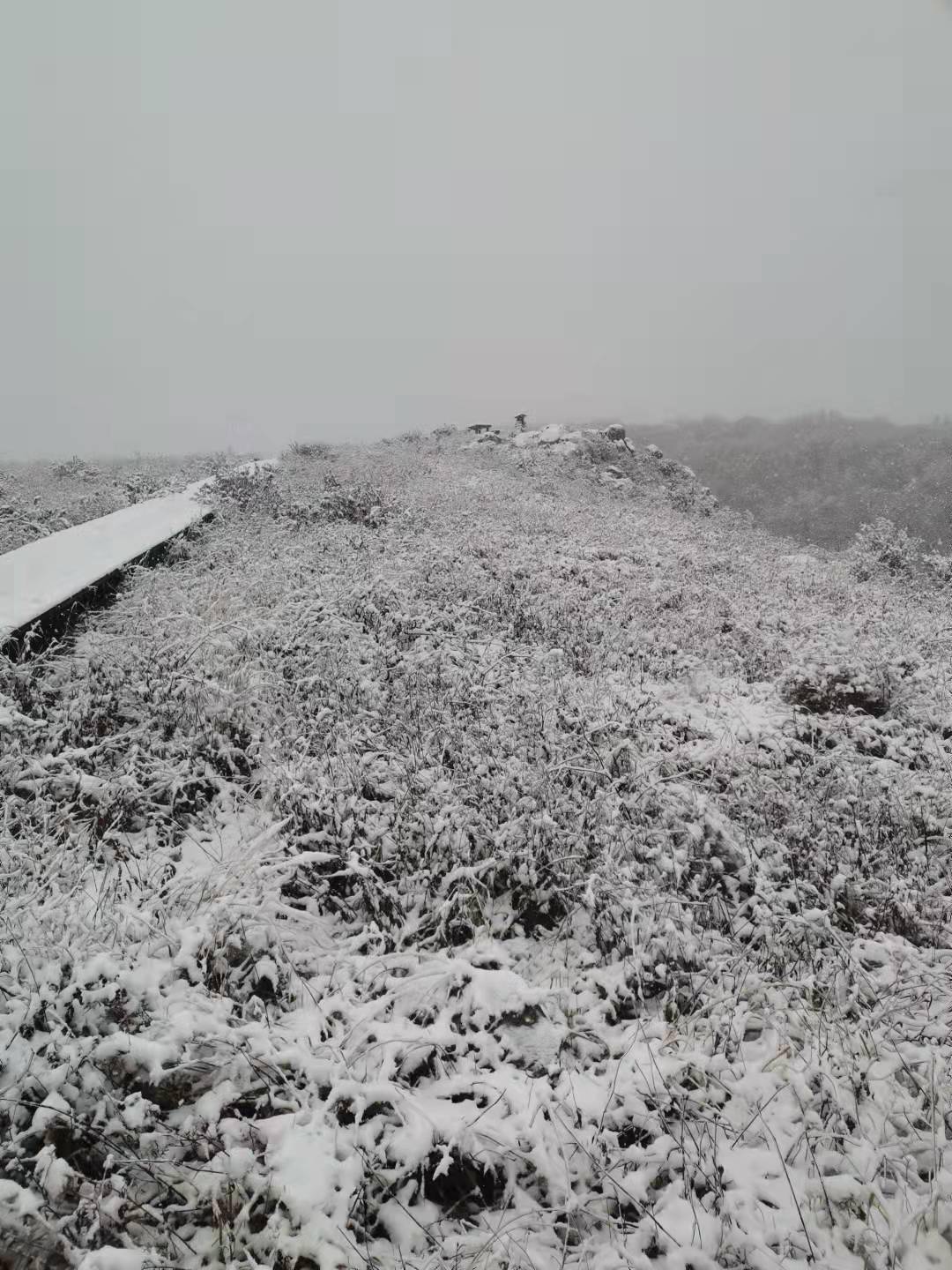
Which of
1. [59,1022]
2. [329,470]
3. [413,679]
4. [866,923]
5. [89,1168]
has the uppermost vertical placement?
[329,470]

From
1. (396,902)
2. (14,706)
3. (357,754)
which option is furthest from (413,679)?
(14,706)

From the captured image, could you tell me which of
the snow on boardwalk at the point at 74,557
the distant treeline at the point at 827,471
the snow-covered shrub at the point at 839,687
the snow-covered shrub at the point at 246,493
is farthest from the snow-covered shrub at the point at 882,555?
the snow on boardwalk at the point at 74,557

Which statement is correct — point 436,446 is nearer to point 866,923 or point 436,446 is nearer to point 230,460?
point 230,460

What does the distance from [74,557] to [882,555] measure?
61.1 ft

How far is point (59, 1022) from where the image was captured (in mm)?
2623

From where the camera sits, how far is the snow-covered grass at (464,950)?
7.25 feet

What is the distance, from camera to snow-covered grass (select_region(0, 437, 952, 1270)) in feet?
7.25

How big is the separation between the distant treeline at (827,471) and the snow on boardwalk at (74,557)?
25.4 metres

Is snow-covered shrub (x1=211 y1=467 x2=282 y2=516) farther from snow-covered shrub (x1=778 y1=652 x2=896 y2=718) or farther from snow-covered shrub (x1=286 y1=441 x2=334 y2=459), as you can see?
snow-covered shrub (x1=778 y1=652 x2=896 y2=718)

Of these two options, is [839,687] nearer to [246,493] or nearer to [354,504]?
[354,504]

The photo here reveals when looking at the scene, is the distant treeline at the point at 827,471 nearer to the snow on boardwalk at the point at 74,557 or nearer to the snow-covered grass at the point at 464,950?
the snow-covered grass at the point at 464,950

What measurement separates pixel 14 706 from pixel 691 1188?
5.40 metres

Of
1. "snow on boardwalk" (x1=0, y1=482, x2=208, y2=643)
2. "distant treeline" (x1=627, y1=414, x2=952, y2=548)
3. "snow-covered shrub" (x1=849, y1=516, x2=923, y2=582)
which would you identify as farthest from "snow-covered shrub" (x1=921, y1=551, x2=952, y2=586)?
"snow on boardwalk" (x1=0, y1=482, x2=208, y2=643)

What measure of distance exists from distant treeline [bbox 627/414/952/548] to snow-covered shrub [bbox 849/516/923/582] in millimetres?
7492
